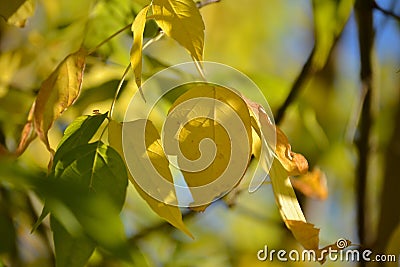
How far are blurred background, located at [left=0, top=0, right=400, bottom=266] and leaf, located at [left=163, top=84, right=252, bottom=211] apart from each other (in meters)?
0.07

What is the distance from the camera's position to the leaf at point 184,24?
0.47m

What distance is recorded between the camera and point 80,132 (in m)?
0.50

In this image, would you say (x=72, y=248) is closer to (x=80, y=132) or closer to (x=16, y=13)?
(x=80, y=132)

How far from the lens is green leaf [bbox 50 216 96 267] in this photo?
17.7 inches

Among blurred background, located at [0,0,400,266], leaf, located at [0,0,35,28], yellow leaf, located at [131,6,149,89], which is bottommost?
blurred background, located at [0,0,400,266]

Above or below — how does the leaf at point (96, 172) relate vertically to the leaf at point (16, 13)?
below

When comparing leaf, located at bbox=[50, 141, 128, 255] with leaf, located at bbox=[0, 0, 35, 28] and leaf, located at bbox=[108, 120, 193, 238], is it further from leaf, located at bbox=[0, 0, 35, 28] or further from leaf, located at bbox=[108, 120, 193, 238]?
leaf, located at bbox=[0, 0, 35, 28]

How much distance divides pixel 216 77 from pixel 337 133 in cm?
29

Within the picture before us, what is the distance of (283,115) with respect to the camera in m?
0.83

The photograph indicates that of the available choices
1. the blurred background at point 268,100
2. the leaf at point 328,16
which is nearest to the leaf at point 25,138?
the blurred background at point 268,100

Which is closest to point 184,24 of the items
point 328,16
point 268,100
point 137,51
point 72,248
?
point 137,51

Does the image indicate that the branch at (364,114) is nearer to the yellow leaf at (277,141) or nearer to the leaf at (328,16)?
the leaf at (328,16)

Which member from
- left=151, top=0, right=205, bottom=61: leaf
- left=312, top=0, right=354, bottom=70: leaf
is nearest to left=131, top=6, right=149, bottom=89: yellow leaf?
left=151, top=0, right=205, bottom=61: leaf

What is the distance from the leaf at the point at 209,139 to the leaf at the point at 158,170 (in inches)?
0.4
